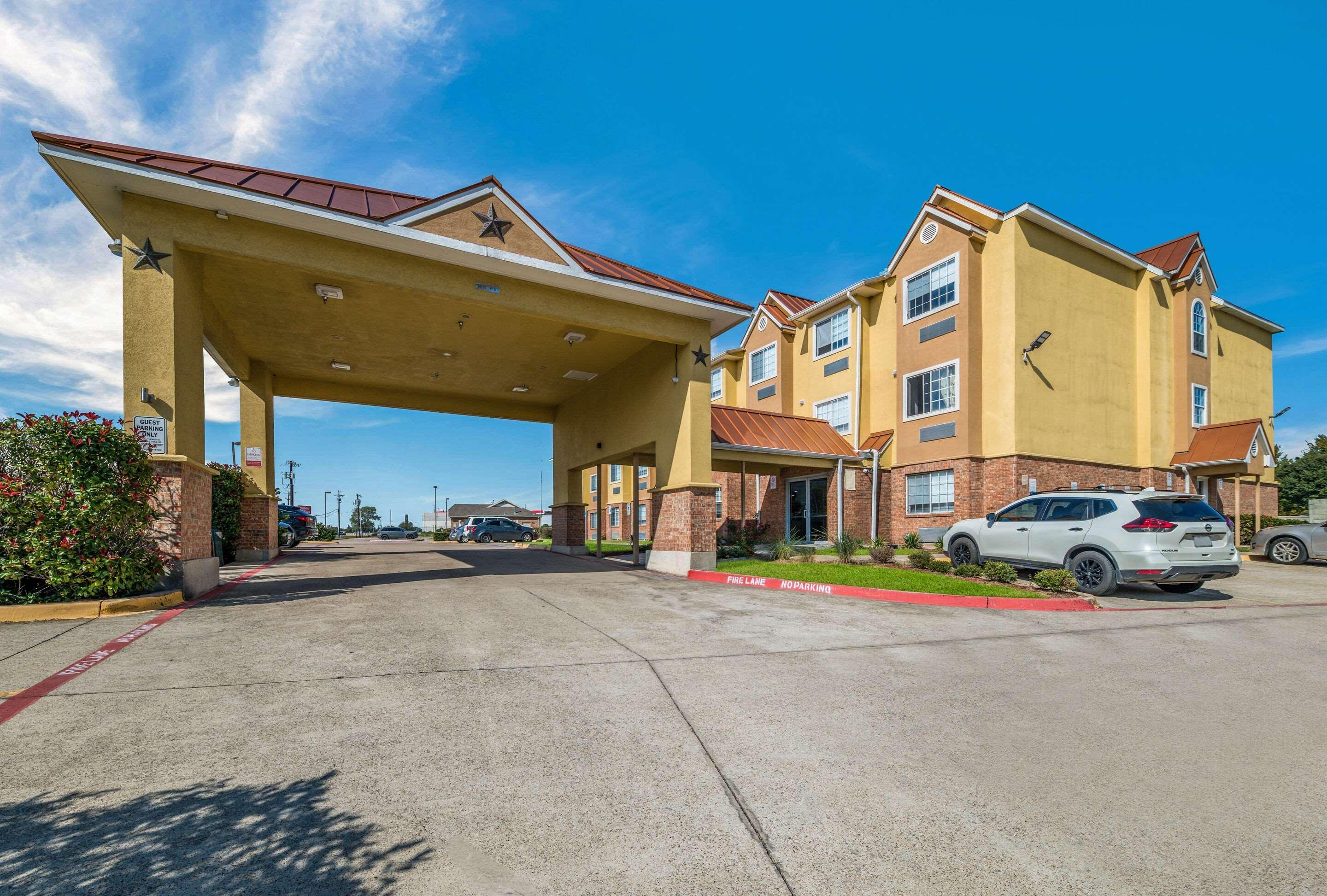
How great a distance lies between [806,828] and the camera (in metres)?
3.01

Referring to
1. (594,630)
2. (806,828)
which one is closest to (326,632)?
(594,630)

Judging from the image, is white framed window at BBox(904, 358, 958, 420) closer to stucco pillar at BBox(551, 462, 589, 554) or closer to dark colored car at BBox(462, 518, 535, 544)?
stucco pillar at BBox(551, 462, 589, 554)

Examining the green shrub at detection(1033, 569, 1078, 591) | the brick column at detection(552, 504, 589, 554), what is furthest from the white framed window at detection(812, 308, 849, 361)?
the green shrub at detection(1033, 569, 1078, 591)

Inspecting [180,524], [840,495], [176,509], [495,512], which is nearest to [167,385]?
[176,509]

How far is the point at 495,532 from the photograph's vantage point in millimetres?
40094

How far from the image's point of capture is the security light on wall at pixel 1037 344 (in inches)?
738

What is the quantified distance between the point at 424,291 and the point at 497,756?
10.2m

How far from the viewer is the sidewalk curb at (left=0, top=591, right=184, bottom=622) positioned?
7711mm

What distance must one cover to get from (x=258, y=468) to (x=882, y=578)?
1708 centimetres

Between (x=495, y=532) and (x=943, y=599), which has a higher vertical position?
(x=943, y=599)

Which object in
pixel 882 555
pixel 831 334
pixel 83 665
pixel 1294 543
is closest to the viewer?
pixel 83 665

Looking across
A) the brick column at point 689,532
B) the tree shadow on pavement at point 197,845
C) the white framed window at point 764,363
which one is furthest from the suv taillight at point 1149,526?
the white framed window at point 764,363

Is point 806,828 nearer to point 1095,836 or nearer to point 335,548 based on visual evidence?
point 1095,836

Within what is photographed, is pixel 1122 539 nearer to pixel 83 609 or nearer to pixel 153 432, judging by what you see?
pixel 83 609
